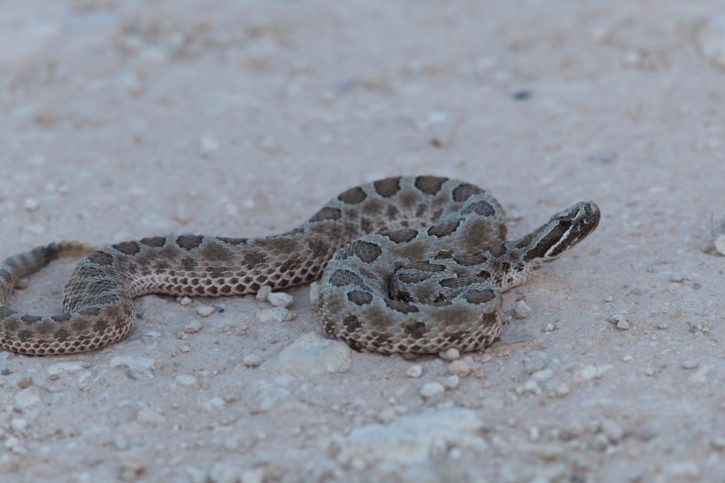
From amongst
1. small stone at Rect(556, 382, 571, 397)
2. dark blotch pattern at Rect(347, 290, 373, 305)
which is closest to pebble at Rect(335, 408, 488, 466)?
small stone at Rect(556, 382, 571, 397)

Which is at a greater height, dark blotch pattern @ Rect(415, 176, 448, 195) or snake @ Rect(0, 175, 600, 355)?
dark blotch pattern @ Rect(415, 176, 448, 195)

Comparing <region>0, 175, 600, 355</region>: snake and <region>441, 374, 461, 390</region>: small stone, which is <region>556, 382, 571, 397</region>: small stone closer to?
<region>441, 374, 461, 390</region>: small stone

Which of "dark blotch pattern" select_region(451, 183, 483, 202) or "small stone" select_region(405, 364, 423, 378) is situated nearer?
"small stone" select_region(405, 364, 423, 378)

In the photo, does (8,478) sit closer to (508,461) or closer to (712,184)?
(508,461)

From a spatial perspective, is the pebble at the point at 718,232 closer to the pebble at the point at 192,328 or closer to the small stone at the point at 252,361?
the small stone at the point at 252,361

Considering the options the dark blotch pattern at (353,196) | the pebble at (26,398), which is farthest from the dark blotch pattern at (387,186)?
the pebble at (26,398)

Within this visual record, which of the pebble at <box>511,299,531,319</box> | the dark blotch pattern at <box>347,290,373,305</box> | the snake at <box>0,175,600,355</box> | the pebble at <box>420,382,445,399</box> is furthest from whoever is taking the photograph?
the pebble at <box>511,299,531,319</box>

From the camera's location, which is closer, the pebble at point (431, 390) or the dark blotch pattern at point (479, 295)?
the pebble at point (431, 390)

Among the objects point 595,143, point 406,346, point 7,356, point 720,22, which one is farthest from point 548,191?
point 7,356
